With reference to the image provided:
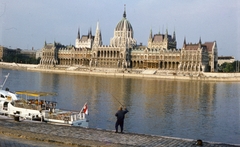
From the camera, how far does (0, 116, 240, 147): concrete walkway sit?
12.8 metres

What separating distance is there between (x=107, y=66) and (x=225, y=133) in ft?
408

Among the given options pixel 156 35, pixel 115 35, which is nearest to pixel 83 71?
pixel 115 35

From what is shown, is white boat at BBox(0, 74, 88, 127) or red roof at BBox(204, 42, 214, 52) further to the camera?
red roof at BBox(204, 42, 214, 52)

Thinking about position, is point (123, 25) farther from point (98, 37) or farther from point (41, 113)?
point (41, 113)

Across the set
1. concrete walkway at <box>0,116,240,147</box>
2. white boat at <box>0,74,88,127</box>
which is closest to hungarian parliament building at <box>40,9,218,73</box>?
white boat at <box>0,74,88,127</box>

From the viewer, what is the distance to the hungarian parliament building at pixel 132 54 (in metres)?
130

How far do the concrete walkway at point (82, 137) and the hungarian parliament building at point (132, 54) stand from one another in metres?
109

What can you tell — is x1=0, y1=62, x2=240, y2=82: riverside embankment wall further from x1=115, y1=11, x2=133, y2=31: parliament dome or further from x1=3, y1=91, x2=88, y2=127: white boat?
x1=3, y1=91, x2=88, y2=127: white boat

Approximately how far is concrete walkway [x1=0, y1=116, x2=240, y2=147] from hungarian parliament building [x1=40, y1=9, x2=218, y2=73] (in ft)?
356

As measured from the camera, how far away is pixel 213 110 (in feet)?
119

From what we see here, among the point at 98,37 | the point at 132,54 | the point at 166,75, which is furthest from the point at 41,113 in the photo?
the point at 98,37

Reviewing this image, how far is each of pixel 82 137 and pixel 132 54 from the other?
447 ft

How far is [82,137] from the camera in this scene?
1439 cm

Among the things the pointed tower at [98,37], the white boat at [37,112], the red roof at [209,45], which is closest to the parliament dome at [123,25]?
the pointed tower at [98,37]
